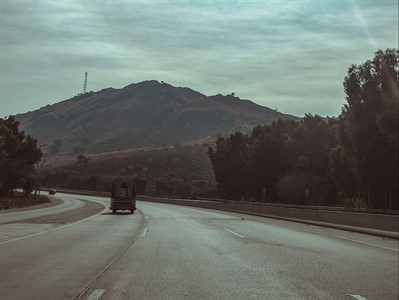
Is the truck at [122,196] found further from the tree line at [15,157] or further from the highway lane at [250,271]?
the tree line at [15,157]

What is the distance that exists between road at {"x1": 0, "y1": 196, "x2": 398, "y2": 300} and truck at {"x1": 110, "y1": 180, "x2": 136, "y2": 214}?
26263mm

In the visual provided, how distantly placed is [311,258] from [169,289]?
5.88 meters

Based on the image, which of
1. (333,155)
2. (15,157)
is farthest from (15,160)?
(333,155)

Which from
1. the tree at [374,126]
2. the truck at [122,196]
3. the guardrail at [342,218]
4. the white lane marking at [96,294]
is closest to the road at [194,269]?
the white lane marking at [96,294]

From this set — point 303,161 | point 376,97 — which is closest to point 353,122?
point 376,97

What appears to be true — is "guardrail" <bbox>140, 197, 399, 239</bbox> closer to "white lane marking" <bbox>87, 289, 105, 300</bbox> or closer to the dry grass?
"white lane marking" <bbox>87, 289, 105, 300</bbox>

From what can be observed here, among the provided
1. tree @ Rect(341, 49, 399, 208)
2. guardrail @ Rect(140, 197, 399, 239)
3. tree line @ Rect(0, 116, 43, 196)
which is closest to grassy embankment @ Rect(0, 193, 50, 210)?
tree line @ Rect(0, 116, 43, 196)

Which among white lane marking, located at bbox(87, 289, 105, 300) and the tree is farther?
the tree

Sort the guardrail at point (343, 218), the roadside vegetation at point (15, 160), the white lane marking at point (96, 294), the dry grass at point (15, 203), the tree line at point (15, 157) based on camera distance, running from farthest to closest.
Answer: the tree line at point (15, 157) < the roadside vegetation at point (15, 160) < the dry grass at point (15, 203) < the guardrail at point (343, 218) < the white lane marking at point (96, 294)

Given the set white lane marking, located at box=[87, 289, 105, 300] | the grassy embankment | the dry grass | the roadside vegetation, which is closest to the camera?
white lane marking, located at box=[87, 289, 105, 300]

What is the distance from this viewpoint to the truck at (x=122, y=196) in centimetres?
4441

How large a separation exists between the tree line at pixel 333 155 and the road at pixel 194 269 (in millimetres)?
29866

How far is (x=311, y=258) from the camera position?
13.4m

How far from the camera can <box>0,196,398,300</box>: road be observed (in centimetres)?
855
